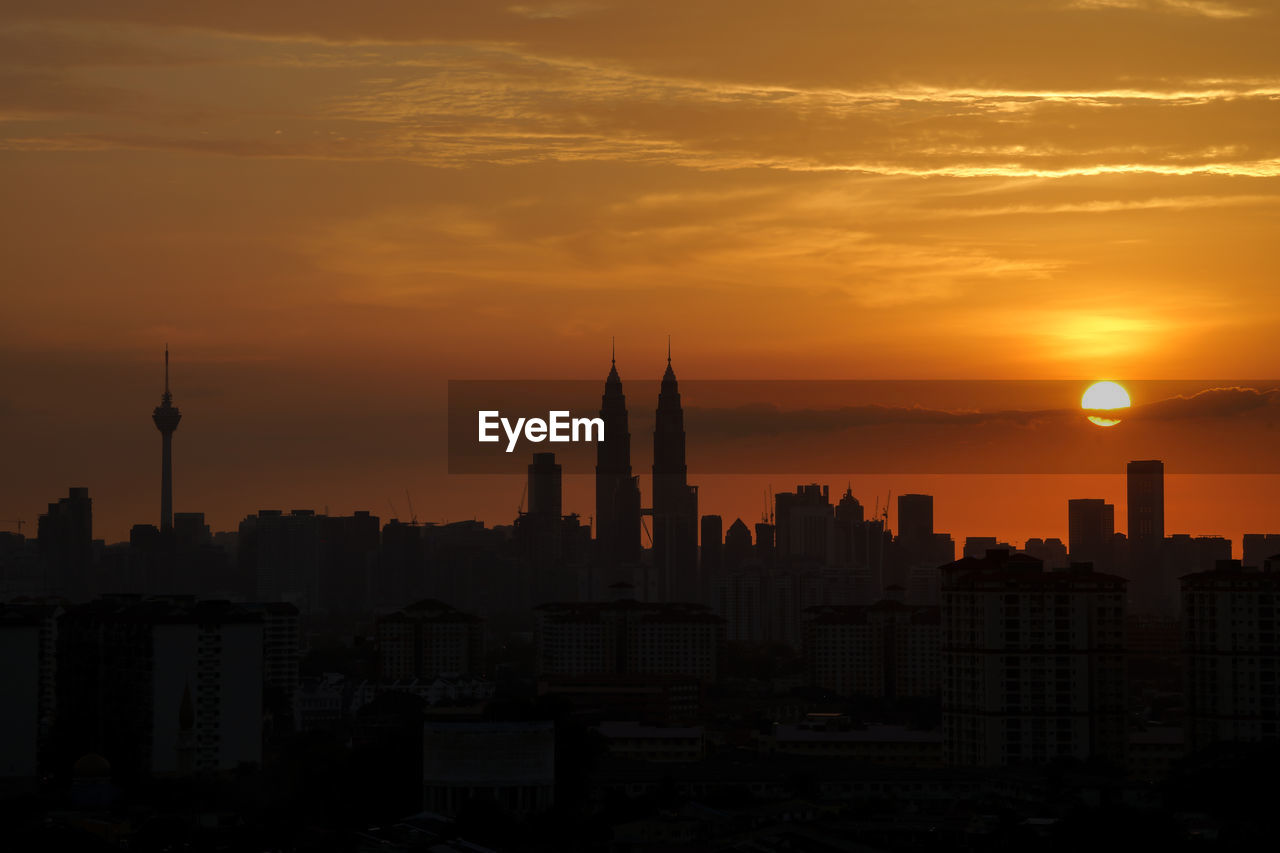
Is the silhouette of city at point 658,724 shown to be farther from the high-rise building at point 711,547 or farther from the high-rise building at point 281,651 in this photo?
→ the high-rise building at point 711,547

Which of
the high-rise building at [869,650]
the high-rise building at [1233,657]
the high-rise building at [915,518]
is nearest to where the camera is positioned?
the high-rise building at [1233,657]

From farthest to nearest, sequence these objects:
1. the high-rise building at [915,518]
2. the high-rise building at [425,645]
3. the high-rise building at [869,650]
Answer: the high-rise building at [915,518]
the high-rise building at [425,645]
the high-rise building at [869,650]

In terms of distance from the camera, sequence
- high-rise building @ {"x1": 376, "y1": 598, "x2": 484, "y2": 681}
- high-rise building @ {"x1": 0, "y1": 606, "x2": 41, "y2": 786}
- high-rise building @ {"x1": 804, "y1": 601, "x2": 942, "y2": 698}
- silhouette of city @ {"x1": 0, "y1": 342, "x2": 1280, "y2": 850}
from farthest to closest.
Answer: high-rise building @ {"x1": 376, "y1": 598, "x2": 484, "y2": 681}
high-rise building @ {"x1": 804, "y1": 601, "x2": 942, "y2": 698}
high-rise building @ {"x1": 0, "y1": 606, "x2": 41, "y2": 786}
silhouette of city @ {"x1": 0, "y1": 342, "x2": 1280, "y2": 850}

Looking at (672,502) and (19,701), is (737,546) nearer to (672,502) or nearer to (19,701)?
(672,502)

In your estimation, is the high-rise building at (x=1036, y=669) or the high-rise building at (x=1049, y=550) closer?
the high-rise building at (x=1036, y=669)

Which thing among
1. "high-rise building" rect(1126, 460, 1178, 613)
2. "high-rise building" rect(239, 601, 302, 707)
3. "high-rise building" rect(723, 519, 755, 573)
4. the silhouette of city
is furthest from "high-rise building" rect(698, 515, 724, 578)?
"high-rise building" rect(239, 601, 302, 707)

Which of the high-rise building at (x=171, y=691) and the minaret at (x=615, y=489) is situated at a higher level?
the minaret at (x=615, y=489)

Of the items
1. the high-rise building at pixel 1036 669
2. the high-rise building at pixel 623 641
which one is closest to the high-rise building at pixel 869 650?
the high-rise building at pixel 623 641

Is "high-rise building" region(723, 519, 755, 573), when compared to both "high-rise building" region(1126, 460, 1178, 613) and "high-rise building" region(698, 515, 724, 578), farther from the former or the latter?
"high-rise building" region(1126, 460, 1178, 613)

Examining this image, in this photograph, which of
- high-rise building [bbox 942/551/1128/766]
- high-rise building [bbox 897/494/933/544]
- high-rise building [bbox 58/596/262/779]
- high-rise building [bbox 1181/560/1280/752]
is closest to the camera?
high-rise building [bbox 942/551/1128/766]
